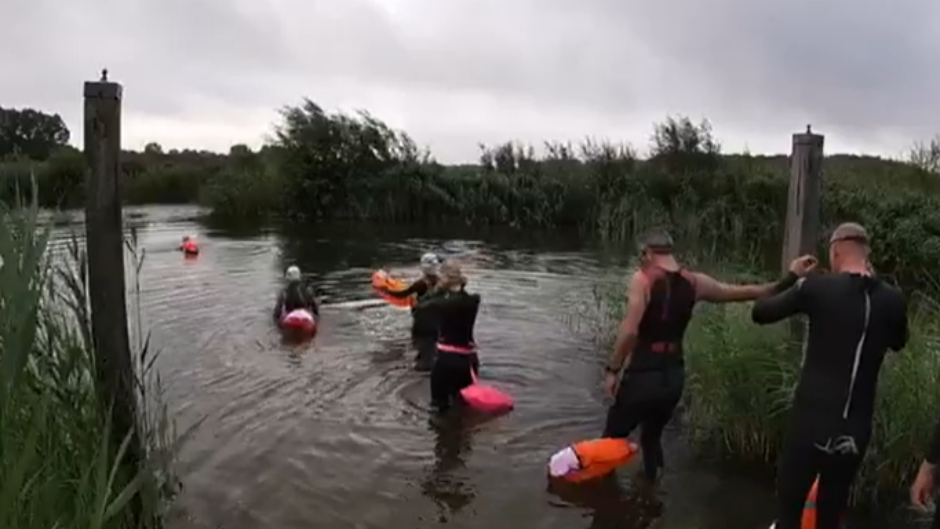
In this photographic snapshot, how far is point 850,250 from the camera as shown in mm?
4746

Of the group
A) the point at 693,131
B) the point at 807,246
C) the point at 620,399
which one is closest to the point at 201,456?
the point at 620,399

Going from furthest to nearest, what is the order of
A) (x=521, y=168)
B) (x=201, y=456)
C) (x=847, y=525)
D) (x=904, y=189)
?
(x=521, y=168)
(x=904, y=189)
(x=201, y=456)
(x=847, y=525)

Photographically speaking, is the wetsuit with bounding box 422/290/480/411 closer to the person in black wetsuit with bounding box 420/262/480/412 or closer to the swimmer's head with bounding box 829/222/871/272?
the person in black wetsuit with bounding box 420/262/480/412

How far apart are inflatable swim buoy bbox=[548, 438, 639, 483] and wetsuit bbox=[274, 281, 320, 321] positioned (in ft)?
22.4

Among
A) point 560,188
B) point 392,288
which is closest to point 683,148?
point 560,188

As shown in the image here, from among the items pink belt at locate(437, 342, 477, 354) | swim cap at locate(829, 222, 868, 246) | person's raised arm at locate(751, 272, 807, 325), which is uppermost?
swim cap at locate(829, 222, 868, 246)

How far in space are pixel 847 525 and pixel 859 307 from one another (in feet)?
7.16

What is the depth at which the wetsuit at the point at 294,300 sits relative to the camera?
42.9 ft

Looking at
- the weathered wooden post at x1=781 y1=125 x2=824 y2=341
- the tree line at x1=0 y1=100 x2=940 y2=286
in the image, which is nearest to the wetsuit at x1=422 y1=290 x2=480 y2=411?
the weathered wooden post at x1=781 y1=125 x2=824 y2=341

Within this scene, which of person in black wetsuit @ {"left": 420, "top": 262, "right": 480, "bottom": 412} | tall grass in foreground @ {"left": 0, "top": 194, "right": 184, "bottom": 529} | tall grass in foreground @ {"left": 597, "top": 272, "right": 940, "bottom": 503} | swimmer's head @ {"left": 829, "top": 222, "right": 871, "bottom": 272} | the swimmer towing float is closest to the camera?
tall grass in foreground @ {"left": 0, "top": 194, "right": 184, "bottom": 529}

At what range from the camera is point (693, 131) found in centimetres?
3144

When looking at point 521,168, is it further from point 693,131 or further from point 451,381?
point 451,381

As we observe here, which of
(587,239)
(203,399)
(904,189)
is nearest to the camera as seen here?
(203,399)

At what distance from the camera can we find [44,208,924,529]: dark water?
6527 mm
